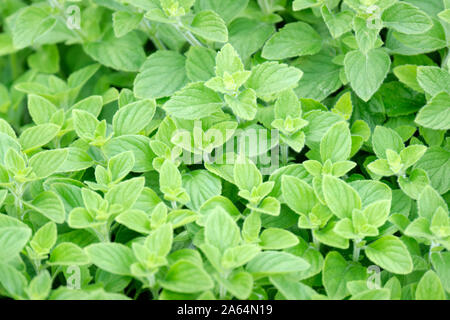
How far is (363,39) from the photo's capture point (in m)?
1.45

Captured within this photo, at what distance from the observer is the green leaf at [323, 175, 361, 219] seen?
3.95ft

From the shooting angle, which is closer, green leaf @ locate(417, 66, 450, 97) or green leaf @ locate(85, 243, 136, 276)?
green leaf @ locate(85, 243, 136, 276)

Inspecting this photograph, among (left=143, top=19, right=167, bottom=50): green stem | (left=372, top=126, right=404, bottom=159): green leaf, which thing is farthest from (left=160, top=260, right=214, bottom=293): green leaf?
(left=143, top=19, right=167, bottom=50): green stem

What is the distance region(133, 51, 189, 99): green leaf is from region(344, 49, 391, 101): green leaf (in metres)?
0.51

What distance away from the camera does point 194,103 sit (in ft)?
4.66

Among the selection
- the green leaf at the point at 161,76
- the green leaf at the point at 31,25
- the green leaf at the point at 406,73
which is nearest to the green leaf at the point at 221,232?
the green leaf at the point at 161,76

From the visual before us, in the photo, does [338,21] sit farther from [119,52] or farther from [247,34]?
[119,52]

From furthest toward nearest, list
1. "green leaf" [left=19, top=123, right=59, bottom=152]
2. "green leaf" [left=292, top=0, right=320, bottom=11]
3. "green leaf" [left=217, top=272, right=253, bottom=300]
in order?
1. "green leaf" [left=292, top=0, right=320, bottom=11]
2. "green leaf" [left=19, top=123, right=59, bottom=152]
3. "green leaf" [left=217, top=272, right=253, bottom=300]

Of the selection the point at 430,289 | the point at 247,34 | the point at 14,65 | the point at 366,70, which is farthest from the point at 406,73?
the point at 14,65

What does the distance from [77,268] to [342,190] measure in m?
0.65

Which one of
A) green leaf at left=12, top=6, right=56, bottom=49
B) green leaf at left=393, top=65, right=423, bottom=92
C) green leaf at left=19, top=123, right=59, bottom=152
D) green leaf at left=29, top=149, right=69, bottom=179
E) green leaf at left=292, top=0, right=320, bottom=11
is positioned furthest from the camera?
green leaf at left=12, top=6, right=56, bottom=49

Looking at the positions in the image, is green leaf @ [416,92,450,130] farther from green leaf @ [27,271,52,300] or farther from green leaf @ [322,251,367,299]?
green leaf @ [27,271,52,300]

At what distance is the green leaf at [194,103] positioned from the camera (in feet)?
4.56
